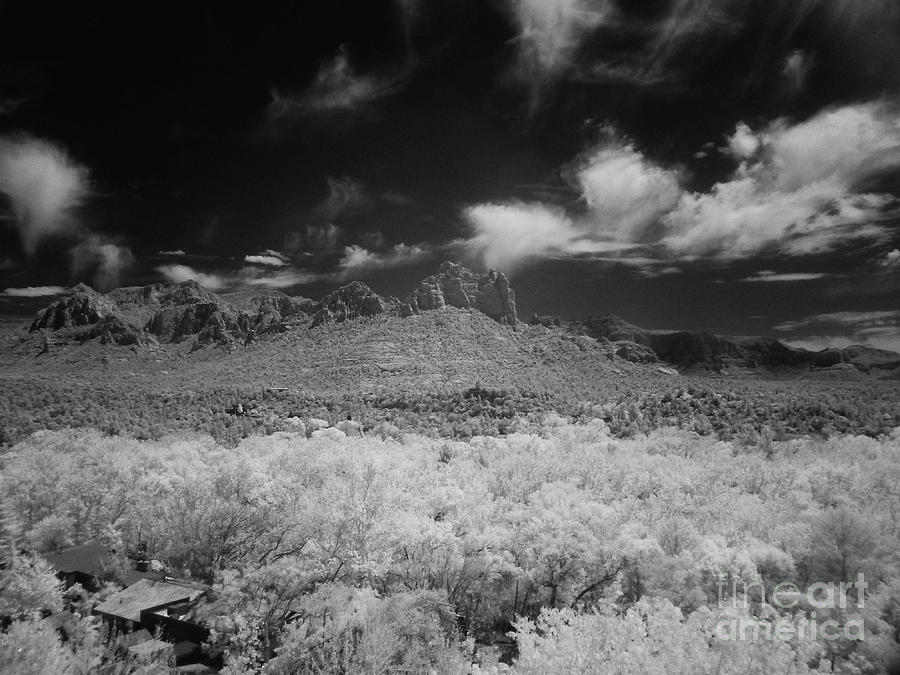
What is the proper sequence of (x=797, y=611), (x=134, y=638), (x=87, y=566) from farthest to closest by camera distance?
(x=87, y=566) < (x=797, y=611) < (x=134, y=638)

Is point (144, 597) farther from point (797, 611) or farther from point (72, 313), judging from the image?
point (72, 313)

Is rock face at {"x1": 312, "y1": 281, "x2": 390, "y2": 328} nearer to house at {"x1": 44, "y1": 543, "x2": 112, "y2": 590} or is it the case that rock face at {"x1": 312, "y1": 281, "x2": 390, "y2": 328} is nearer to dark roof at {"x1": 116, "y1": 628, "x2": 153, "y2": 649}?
house at {"x1": 44, "y1": 543, "x2": 112, "y2": 590}

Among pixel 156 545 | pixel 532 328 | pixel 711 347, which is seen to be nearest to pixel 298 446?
pixel 156 545

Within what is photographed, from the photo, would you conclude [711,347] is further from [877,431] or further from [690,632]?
[690,632]

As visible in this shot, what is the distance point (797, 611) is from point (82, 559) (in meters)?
19.3

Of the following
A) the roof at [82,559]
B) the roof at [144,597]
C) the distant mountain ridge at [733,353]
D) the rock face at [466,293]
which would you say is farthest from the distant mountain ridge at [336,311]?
the roof at [144,597]

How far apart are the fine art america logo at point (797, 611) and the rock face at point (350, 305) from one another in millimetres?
91658

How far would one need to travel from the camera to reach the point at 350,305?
339 ft

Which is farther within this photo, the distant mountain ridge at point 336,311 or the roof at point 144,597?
the distant mountain ridge at point 336,311

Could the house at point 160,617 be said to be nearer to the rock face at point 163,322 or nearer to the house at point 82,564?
the house at point 82,564

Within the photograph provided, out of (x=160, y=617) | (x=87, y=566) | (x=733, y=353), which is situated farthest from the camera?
(x=733, y=353)

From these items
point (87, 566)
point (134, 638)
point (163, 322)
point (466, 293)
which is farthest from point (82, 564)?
point (163, 322)

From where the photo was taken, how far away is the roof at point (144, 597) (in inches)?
430

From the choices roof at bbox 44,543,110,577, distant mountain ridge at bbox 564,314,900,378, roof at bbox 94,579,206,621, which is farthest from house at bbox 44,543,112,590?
distant mountain ridge at bbox 564,314,900,378
